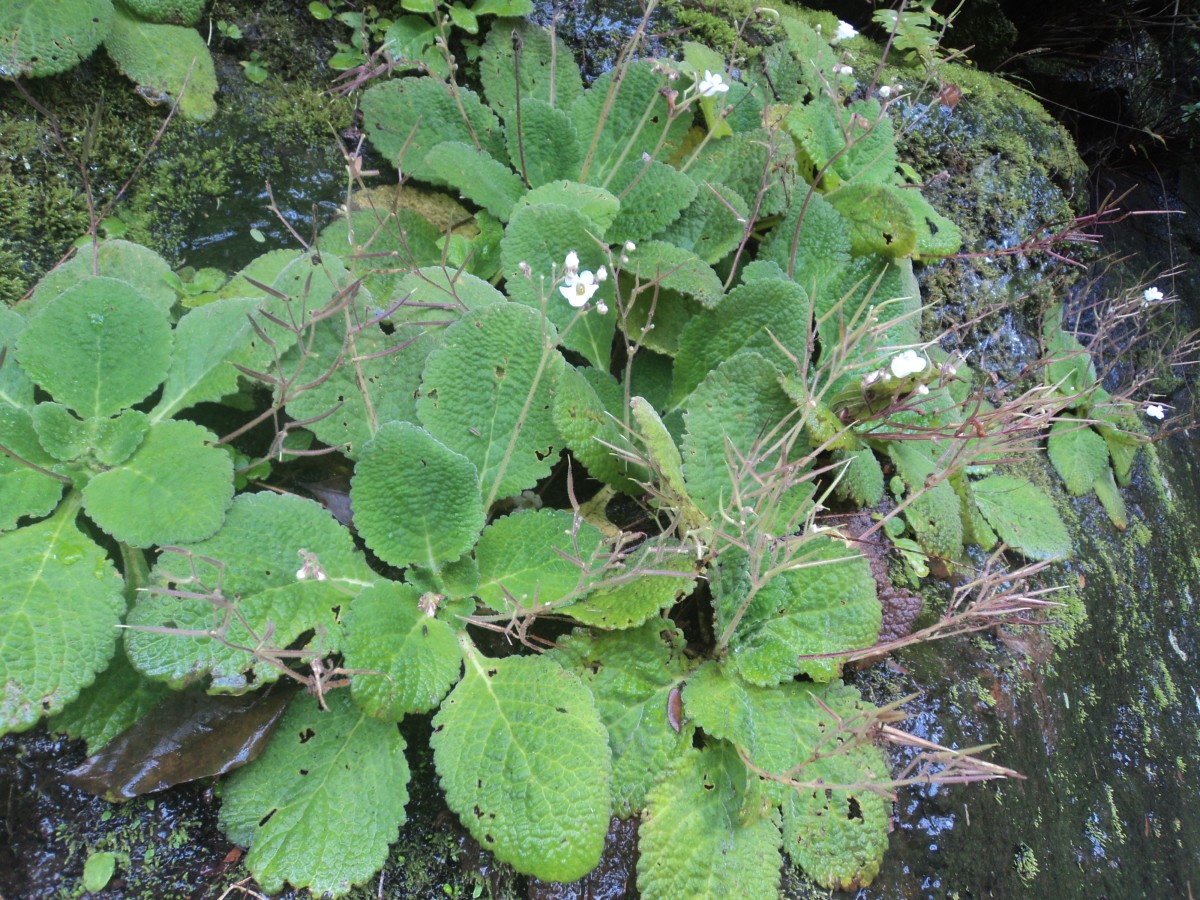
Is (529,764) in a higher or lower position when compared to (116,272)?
lower

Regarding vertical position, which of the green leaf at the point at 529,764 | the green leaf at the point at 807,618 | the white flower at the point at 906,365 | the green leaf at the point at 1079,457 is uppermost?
the white flower at the point at 906,365

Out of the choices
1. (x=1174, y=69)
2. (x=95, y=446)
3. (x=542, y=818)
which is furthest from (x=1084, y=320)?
(x=95, y=446)

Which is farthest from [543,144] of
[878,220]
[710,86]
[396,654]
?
[396,654]

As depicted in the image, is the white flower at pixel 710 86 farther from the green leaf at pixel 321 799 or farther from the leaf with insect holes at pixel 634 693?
the green leaf at pixel 321 799

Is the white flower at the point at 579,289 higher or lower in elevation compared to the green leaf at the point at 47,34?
lower

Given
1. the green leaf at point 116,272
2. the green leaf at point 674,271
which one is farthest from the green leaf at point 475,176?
the green leaf at point 116,272

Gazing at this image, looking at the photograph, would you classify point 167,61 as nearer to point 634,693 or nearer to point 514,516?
point 514,516

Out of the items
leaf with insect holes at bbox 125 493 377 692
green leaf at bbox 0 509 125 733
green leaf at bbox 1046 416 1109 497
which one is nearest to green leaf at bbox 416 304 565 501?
leaf with insect holes at bbox 125 493 377 692
